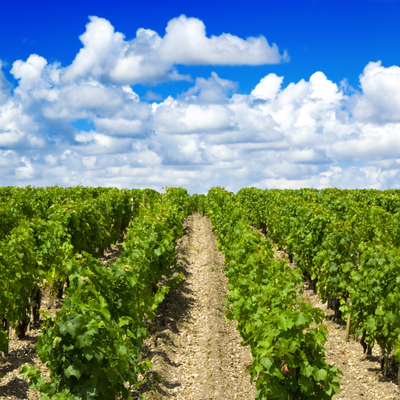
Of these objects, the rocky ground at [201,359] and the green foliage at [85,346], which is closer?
the green foliage at [85,346]

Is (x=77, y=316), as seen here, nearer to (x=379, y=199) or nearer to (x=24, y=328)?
(x=24, y=328)

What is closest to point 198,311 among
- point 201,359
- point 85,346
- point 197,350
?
point 197,350

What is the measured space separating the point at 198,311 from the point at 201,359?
2.95 metres

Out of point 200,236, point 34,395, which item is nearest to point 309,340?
point 34,395

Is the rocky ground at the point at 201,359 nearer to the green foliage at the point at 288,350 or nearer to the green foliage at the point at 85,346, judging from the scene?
the green foliage at the point at 85,346

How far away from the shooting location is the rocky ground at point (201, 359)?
25.0 feet

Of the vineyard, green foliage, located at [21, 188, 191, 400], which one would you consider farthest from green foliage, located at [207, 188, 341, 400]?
green foliage, located at [21, 188, 191, 400]

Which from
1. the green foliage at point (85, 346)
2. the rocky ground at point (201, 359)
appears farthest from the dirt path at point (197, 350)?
the green foliage at point (85, 346)

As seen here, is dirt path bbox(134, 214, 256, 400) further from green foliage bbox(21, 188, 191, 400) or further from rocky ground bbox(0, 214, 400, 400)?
green foliage bbox(21, 188, 191, 400)

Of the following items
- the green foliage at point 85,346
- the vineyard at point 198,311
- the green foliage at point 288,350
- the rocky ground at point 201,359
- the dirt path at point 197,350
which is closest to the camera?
the green foliage at point 85,346

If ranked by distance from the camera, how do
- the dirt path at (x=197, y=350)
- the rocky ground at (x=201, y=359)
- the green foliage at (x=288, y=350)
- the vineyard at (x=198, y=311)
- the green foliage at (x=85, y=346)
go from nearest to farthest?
the green foliage at (x=85, y=346), the vineyard at (x=198, y=311), the green foliage at (x=288, y=350), the rocky ground at (x=201, y=359), the dirt path at (x=197, y=350)

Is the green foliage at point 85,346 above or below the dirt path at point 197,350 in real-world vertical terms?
above

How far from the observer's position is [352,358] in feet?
29.6

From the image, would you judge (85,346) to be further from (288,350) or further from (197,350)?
(197,350)
